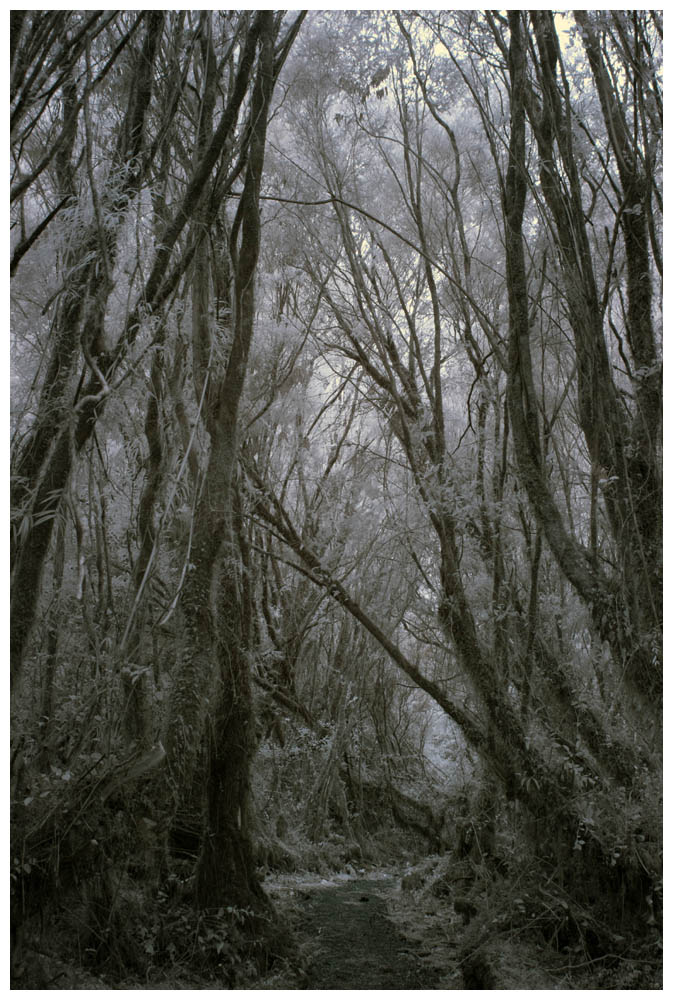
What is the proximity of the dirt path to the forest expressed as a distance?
26 mm

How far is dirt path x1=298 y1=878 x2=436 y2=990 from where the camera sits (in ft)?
8.76

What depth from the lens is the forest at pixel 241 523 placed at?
249 cm

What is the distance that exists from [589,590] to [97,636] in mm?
2043

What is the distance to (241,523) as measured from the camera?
3502mm

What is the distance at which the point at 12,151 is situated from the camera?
2.58 m

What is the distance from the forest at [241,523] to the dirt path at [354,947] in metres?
0.03

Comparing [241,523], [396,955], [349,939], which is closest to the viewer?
[396,955]

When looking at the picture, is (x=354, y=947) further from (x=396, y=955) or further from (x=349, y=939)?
(x=396, y=955)

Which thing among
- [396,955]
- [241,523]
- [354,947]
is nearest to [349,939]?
[354,947]

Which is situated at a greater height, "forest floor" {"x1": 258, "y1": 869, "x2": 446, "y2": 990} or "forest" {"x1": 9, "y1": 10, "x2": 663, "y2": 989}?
"forest" {"x1": 9, "y1": 10, "x2": 663, "y2": 989}

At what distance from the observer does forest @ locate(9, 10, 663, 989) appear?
249 centimetres

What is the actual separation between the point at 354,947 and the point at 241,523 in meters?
2.02

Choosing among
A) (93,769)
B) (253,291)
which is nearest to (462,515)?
(253,291)

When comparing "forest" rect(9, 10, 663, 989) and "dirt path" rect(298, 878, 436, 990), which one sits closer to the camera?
"forest" rect(9, 10, 663, 989)
